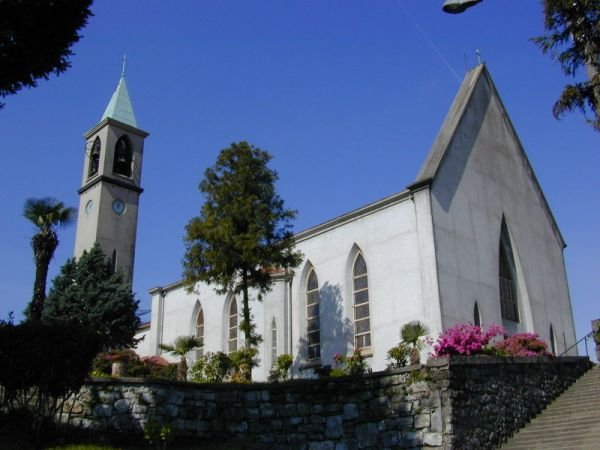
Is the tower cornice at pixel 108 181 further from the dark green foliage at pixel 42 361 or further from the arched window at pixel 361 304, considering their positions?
the dark green foliage at pixel 42 361

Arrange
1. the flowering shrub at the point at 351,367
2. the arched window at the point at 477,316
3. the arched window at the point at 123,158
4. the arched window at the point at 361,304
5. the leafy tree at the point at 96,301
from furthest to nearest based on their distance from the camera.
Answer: the arched window at the point at 123,158
the leafy tree at the point at 96,301
the arched window at the point at 361,304
the arched window at the point at 477,316
the flowering shrub at the point at 351,367

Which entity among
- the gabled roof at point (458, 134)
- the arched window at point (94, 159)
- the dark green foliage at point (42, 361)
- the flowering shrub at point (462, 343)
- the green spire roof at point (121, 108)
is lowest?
the dark green foliage at point (42, 361)

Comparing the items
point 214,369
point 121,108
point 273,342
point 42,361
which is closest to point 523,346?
point 214,369

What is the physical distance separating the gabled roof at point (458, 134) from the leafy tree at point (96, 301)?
14.1 m

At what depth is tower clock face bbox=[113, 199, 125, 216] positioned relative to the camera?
1570 inches

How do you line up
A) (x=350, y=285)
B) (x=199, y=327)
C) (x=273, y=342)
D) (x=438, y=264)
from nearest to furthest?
(x=438, y=264), (x=350, y=285), (x=273, y=342), (x=199, y=327)

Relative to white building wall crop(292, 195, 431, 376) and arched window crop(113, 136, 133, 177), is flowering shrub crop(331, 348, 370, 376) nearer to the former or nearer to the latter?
white building wall crop(292, 195, 431, 376)

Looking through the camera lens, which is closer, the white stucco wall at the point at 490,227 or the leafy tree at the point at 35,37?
the leafy tree at the point at 35,37

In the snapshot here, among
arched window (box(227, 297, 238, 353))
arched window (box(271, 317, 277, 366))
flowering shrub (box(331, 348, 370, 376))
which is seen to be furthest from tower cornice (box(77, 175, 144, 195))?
flowering shrub (box(331, 348, 370, 376))

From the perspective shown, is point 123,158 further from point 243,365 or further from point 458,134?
point 243,365

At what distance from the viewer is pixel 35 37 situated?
12.7 m

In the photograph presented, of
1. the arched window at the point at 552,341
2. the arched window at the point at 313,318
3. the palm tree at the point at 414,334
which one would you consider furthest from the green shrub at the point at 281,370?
the arched window at the point at 552,341

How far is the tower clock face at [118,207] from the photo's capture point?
131ft

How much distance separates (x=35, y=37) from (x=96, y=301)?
1993 centimetres
